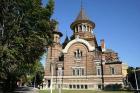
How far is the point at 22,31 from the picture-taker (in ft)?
89.6

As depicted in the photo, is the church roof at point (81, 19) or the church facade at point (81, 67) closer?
the church facade at point (81, 67)

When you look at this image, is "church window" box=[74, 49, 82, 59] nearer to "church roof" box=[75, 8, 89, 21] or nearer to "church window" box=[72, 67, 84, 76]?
"church window" box=[72, 67, 84, 76]

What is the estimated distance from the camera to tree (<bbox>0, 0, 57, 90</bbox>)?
25.5 metres

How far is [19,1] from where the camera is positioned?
87.0ft

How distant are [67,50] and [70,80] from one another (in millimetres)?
7284

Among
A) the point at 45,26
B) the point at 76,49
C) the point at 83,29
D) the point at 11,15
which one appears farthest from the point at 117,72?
the point at 11,15

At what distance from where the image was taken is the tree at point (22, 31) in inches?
1006

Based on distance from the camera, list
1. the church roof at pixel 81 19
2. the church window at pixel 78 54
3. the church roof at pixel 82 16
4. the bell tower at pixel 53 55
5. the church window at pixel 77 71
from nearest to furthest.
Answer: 1. the church window at pixel 77 71
2. the church window at pixel 78 54
3. the bell tower at pixel 53 55
4. the church roof at pixel 81 19
5. the church roof at pixel 82 16

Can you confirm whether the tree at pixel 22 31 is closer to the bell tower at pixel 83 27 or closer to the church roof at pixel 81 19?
the bell tower at pixel 83 27

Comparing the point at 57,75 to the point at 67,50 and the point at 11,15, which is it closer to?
the point at 67,50

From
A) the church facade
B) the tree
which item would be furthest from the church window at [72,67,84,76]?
the tree

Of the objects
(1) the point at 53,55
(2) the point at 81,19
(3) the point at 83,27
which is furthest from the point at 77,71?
(2) the point at 81,19

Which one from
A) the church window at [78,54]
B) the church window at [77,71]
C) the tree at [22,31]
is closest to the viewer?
the tree at [22,31]

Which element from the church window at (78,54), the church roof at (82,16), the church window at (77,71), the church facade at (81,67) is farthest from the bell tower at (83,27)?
the church window at (77,71)
